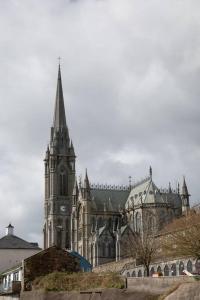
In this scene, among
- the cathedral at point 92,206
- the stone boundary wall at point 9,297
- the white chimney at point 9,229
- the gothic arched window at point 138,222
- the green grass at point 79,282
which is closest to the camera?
the green grass at point 79,282

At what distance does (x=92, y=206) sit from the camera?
5768 inches

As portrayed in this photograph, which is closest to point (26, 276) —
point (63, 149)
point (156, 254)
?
point (156, 254)

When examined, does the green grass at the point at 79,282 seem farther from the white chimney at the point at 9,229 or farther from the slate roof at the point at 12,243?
the white chimney at the point at 9,229

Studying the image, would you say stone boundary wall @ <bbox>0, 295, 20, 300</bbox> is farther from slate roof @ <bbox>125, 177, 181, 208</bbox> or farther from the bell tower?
the bell tower

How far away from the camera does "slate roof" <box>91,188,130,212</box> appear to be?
150000 mm

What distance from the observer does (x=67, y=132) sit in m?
173

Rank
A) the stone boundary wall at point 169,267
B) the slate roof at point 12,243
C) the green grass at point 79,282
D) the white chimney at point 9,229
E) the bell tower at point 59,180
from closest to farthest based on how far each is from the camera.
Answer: the green grass at point 79,282, the stone boundary wall at point 169,267, the slate roof at point 12,243, the white chimney at point 9,229, the bell tower at point 59,180

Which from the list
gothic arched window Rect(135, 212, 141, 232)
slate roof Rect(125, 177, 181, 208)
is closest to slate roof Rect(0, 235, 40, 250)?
gothic arched window Rect(135, 212, 141, 232)

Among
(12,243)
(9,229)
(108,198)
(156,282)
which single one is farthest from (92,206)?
(156,282)

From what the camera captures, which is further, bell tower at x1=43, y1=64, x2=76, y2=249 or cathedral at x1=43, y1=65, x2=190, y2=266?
bell tower at x1=43, y1=64, x2=76, y2=249

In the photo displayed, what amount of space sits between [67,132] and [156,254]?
291 feet

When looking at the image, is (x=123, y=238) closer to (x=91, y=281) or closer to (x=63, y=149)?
(x=63, y=149)

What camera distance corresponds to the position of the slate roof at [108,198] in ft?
492

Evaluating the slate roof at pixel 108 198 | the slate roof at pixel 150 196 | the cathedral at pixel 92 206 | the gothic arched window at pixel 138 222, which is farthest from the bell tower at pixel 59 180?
the gothic arched window at pixel 138 222
